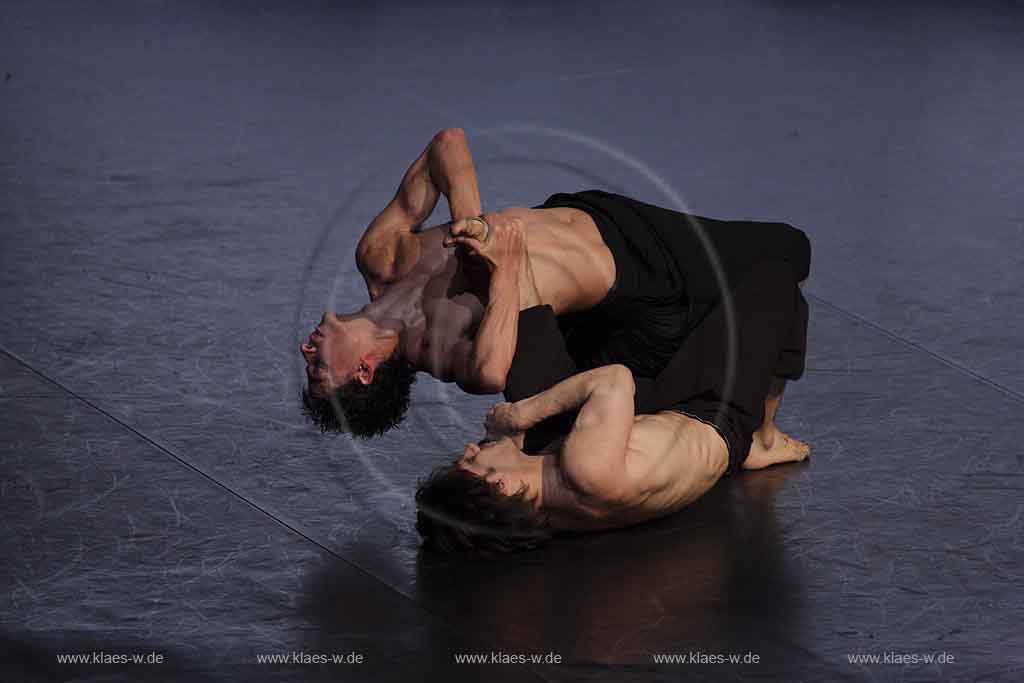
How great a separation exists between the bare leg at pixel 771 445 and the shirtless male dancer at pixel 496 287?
10.7 inches

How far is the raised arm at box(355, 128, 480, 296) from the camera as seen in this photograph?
370 cm

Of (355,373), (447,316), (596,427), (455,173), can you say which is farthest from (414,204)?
(596,427)

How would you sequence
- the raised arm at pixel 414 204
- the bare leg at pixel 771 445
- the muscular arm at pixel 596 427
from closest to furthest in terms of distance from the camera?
the muscular arm at pixel 596 427
the raised arm at pixel 414 204
the bare leg at pixel 771 445

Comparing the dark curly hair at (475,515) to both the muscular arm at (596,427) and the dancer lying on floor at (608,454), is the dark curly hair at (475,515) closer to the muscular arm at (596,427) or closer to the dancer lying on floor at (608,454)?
the dancer lying on floor at (608,454)

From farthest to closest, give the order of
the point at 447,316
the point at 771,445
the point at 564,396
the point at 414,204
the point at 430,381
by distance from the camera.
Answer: the point at 430,381 < the point at 771,445 < the point at 414,204 < the point at 447,316 < the point at 564,396

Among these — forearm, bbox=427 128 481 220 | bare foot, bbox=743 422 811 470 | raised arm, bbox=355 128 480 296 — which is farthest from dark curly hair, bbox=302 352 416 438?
bare foot, bbox=743 422 811 470

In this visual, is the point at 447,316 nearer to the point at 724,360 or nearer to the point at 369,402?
the point at 369,402

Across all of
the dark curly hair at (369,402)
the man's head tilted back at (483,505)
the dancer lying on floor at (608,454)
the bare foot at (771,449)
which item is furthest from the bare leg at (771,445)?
the dark curly hair at (369,402)

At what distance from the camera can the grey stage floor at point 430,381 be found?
330cm

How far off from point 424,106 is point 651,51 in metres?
1.51

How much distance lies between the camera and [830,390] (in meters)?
4.45

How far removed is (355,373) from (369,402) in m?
0.08

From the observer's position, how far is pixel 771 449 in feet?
13.2

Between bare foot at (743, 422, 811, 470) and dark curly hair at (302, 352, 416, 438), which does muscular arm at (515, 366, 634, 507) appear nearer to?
dark curly hair at (302, 352, 416, 438)
